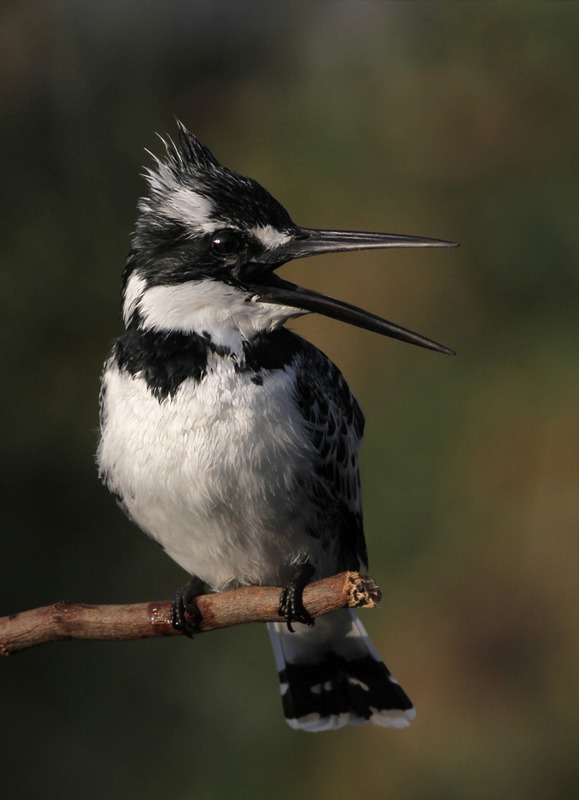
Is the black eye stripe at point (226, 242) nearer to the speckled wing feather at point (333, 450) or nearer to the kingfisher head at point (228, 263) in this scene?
the kingfisher head at point (228, 263)

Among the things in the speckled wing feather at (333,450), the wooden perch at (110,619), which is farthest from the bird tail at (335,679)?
the wooden perch at (110,619)

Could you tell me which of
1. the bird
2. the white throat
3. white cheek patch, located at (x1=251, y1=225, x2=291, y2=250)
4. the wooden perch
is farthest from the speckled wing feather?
the wooden perch

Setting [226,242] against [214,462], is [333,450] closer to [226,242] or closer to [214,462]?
[214,462]

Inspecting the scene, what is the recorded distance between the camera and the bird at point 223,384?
2.56 meters

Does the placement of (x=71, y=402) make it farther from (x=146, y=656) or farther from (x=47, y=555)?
(x=146, y=656)

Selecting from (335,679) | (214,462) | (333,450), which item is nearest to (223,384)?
(214,462)

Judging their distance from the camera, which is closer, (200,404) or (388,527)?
(200,404)

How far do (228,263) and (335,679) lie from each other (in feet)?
4.92

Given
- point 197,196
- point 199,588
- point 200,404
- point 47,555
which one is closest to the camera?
point 200,404

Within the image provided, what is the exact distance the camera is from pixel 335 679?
3455 mm

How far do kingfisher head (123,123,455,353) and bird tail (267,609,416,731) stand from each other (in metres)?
1.20

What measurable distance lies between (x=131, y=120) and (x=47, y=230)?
0.84 metres

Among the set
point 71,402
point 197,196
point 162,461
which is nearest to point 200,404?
point 162,461

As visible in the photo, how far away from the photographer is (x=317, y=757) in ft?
16.6
